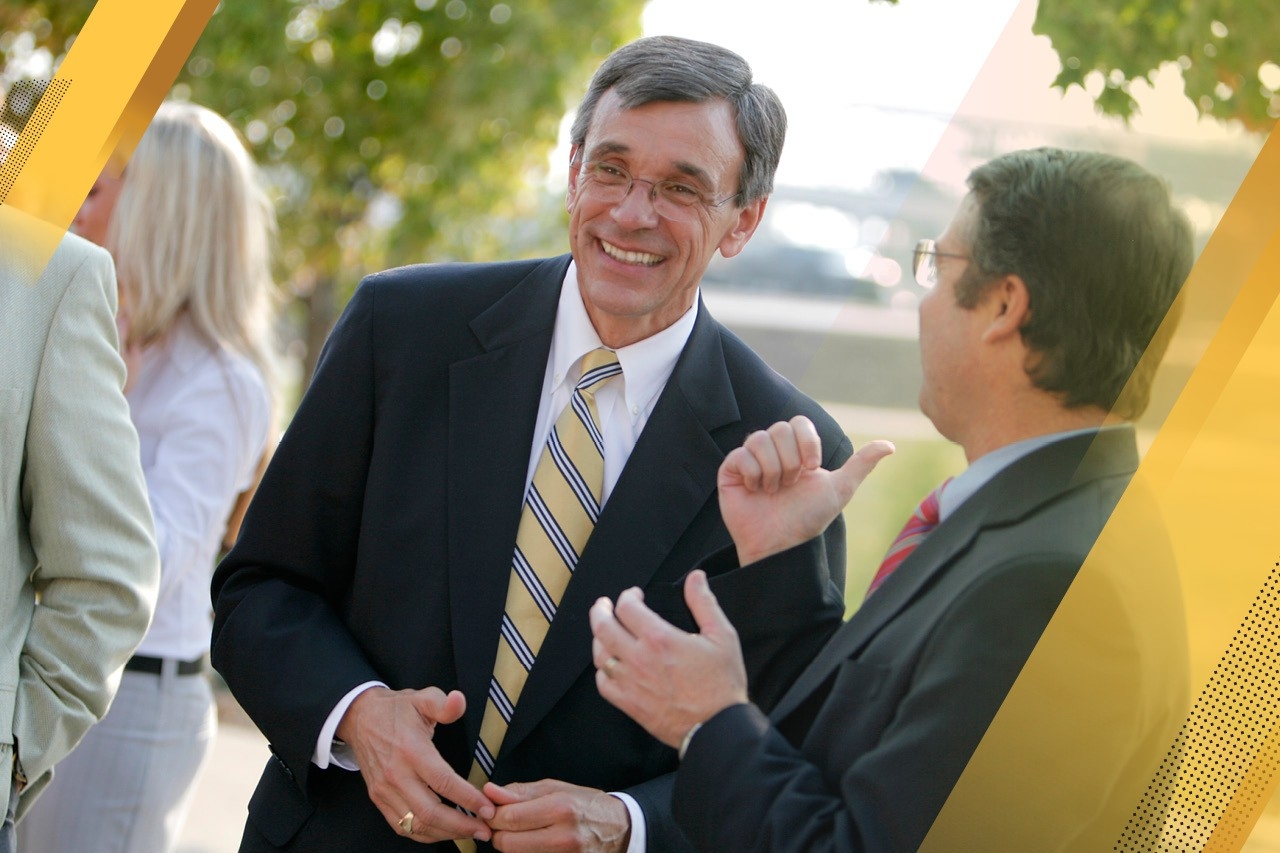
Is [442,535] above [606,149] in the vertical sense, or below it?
below

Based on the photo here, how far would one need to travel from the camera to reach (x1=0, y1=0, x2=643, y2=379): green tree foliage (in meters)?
7.37

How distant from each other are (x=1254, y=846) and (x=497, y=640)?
1093 mm

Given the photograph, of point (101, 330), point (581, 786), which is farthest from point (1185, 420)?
point (101, 330)

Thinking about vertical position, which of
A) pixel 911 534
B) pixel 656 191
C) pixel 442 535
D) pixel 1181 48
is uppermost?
pixel 1181 48

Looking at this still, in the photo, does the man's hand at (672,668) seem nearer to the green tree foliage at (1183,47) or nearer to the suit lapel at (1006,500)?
the suit lapel at (1006,500)

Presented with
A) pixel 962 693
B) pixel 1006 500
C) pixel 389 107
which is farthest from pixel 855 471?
pixel 389 107

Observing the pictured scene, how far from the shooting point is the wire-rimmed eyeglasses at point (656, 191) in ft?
6.48

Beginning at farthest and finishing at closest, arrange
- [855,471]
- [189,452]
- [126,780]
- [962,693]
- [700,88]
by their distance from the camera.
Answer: [189,452], [126,780], [700,88], [855,471], [962,693]

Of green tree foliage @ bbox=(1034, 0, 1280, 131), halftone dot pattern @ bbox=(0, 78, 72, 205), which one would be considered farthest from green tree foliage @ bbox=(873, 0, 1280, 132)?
halftone dot pattern @ bbox=(0, 78, 72, 205)

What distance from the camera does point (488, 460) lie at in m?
2.02

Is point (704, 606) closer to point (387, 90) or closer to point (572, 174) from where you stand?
point (572, 174)

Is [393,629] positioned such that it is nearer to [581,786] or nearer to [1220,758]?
[581,786]

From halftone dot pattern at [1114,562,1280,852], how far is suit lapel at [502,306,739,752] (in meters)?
0.72

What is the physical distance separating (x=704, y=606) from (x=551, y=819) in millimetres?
458
